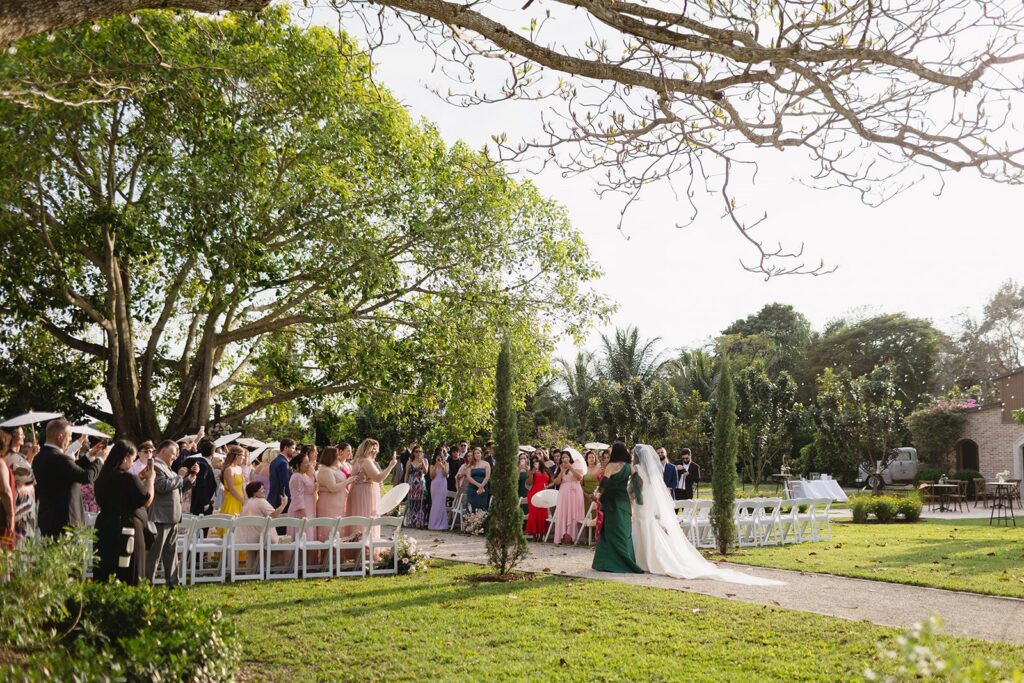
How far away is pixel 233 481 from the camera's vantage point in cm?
1283

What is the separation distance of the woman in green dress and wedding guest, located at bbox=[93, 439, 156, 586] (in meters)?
6.69

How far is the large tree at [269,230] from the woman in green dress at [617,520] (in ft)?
29.5

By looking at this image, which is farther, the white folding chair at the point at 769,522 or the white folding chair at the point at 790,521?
the white folding chair at the point at 790,521

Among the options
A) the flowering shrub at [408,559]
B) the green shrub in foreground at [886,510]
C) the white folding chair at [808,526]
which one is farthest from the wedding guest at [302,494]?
the green shrub in foreground at [886,510]

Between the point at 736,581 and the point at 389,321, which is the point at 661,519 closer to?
the point at 736,581

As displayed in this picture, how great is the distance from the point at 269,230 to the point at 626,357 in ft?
99.9

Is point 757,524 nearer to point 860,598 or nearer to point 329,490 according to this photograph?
point 860,598

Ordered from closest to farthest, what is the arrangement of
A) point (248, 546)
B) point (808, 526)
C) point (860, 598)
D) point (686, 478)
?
point (860, 598) → point (248, 546) → point (808, 526) → point (686, 478)

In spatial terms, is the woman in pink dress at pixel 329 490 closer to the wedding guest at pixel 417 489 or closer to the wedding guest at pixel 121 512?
the wedding guest at pixel 121 512

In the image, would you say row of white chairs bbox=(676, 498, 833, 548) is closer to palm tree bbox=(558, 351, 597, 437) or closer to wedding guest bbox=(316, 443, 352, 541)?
wedding guest bbox=(316, 443, 352, 541)

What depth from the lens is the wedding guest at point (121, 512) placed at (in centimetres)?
895

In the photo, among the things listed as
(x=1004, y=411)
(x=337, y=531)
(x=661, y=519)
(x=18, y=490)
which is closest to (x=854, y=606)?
(x=661, y=519)

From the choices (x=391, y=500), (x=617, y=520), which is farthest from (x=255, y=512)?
(x=617, y=520)

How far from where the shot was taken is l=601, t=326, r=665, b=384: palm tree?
159 feet
